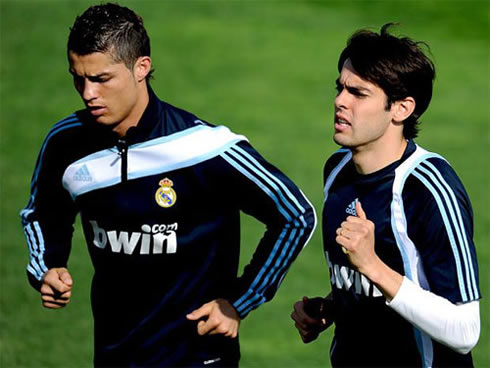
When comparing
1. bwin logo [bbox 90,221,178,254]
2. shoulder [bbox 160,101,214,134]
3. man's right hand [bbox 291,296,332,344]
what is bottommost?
man's right hand [bbox 291,296,332,344]

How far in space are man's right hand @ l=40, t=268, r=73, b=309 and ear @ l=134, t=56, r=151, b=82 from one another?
1.10 m

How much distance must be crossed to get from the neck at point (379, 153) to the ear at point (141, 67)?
1.11 metres

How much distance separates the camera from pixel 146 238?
518cm

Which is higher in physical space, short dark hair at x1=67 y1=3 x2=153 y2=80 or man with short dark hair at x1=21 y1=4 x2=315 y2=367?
short dark hair at x1=67 y1=3 x2=153 y2=80

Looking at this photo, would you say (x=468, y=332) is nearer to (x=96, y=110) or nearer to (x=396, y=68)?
(x=396, y=68)

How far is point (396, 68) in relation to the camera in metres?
4.71

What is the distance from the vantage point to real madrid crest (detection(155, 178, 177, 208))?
5184 millimetres

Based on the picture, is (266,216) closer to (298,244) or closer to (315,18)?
(298,244)

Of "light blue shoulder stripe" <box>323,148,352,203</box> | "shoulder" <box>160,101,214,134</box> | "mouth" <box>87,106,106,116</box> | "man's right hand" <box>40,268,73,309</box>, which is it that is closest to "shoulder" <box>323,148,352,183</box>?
"light blue shoulder stripe" <box>323,148,352,203</box>

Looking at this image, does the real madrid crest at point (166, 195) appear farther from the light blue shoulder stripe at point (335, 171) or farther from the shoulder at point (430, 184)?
the shoulder at point (430, 184)

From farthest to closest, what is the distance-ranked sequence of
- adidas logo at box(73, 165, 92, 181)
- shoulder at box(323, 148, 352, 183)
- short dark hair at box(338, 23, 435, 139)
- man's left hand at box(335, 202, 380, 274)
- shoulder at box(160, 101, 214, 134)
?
adidas logo at box(73, 165, 92, 181), shoulder at box(160, 101, 214, 134), shoulder at box(323, 148, 352, 183), short dark hair at box(338, 23, 435, 139), man's left hand at box(335, 202, 380, 274)

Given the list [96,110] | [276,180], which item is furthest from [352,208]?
[96,110]

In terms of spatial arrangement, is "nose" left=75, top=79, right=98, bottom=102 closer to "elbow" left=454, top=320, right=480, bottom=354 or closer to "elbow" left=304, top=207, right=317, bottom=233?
"elbow" left=304, top=207, right=317, bottom=233

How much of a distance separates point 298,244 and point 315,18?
63.9 feet
